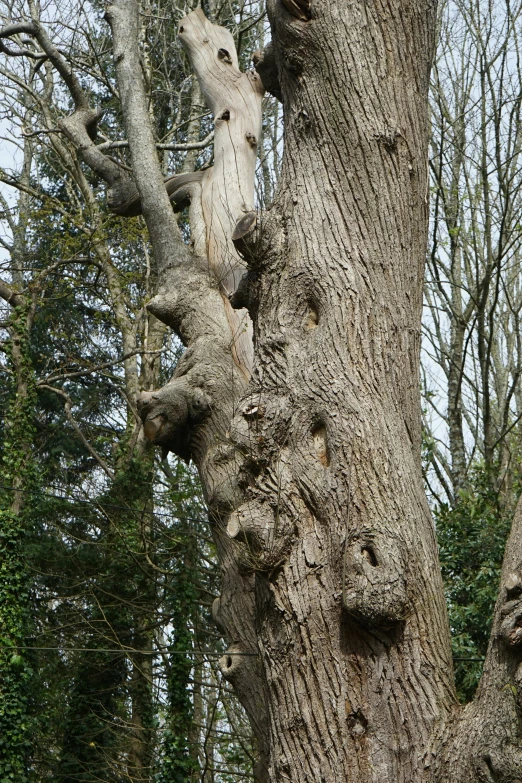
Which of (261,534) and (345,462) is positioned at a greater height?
(345,462)

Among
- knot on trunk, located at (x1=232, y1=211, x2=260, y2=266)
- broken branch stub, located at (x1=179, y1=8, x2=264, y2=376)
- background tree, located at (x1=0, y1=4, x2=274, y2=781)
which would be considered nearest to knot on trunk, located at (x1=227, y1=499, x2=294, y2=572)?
knot on trunk, located at (x1=232, y1=211, x2=260, y2=266)

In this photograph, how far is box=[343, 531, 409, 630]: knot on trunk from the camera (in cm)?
292

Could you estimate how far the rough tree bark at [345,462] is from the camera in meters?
2.85

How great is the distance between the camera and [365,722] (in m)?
2.86

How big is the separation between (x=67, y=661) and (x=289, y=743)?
9.07m

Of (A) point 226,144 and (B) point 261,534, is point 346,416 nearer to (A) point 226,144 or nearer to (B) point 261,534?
(B) point 261,534

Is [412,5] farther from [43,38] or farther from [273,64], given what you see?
[43,38]

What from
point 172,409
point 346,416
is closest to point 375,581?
point 346,416

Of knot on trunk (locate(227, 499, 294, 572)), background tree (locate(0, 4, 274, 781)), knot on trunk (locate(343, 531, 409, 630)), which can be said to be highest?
background tree (locate(0, 4, 274, 781))

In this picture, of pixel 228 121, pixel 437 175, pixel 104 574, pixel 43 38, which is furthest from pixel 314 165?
pixel 437 175

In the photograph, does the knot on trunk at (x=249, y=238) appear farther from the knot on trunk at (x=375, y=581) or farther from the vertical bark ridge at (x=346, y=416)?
the knot on trunk at (x=375, y=581)

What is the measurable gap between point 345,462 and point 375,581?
0.45m

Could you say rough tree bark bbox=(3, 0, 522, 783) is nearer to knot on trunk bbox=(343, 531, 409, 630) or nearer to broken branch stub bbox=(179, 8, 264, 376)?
knot on trunk bbox=(343, 531, 409, 630)

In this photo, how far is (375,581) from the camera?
296 centimetres
